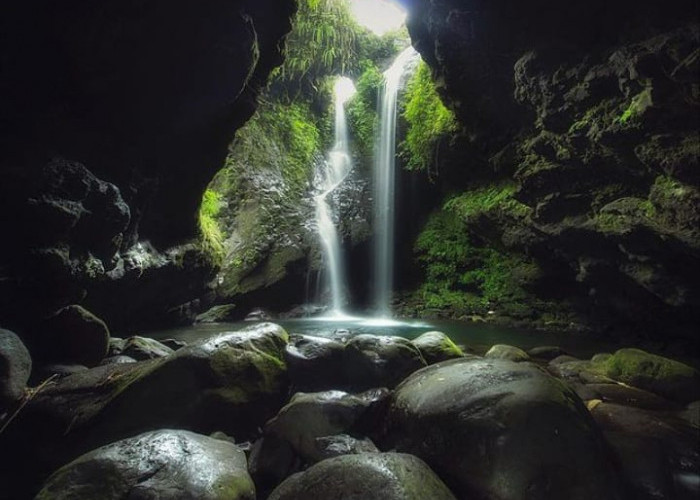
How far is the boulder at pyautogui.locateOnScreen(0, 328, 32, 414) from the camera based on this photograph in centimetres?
368

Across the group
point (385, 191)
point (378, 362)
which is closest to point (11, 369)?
point (378, 362)

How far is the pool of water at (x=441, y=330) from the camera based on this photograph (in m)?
8.39

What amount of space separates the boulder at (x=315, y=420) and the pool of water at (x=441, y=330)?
15.6 feet

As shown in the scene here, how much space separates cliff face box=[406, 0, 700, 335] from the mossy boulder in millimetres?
1891

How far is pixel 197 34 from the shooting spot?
21.0ft

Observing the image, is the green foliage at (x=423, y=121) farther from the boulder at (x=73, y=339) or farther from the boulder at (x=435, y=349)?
the boulder at (x=73, y=339)

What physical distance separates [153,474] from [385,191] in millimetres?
15237

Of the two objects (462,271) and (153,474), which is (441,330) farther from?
(153,474)

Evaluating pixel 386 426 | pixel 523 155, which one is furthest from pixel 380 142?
pixel 386 426

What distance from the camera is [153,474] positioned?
2521mm

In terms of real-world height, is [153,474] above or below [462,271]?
below

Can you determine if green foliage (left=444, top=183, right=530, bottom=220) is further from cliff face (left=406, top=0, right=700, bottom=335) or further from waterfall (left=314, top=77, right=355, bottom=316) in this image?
waterfall (left=314, top=77, right=355, bottom=316)

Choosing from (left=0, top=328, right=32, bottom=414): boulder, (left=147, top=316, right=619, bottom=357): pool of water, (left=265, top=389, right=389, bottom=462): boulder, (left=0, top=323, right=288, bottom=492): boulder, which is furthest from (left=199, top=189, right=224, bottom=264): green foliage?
(left=265, top=389, right=389, bottom=462): boulder

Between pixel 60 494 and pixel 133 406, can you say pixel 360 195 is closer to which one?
pixel 133 406
